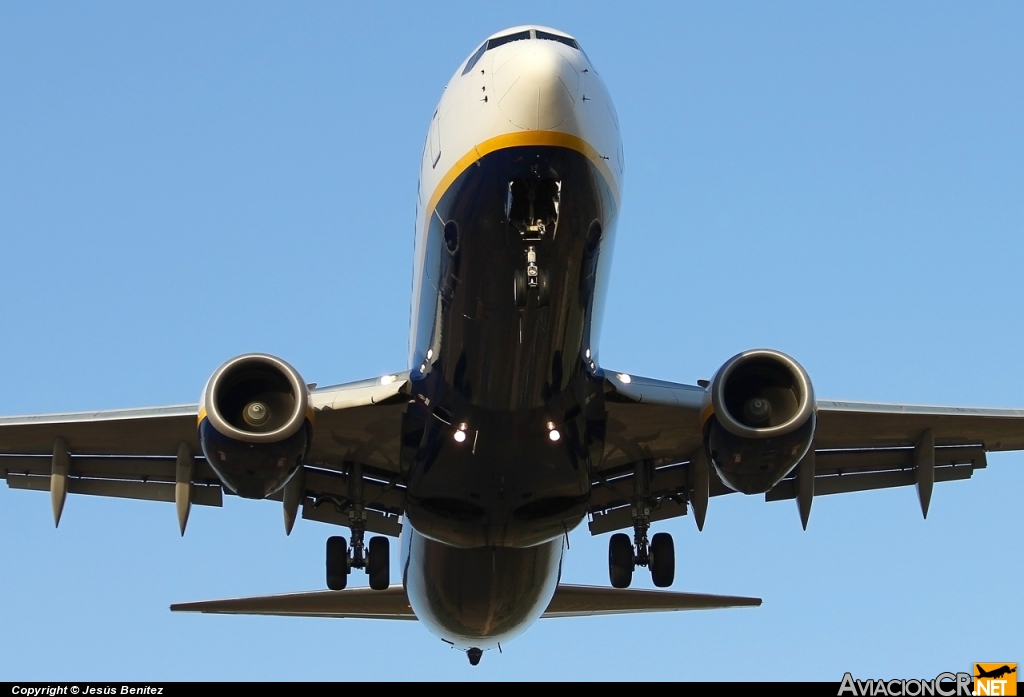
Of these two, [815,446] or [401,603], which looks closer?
[815,446]

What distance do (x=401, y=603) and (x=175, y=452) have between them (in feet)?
16.8

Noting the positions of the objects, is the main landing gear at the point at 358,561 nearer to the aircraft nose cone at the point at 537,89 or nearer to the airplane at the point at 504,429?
the airplane at the point at 504,429

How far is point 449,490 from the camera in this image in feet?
53.5

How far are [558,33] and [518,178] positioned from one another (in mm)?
2004

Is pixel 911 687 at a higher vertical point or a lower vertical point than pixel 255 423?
lower

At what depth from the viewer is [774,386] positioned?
15359 mm

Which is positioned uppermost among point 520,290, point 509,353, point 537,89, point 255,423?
point 537,89

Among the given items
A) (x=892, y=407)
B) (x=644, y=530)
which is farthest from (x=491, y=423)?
(x=892, y=407)

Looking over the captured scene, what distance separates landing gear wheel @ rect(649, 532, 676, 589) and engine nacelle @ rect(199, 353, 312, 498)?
6.18m

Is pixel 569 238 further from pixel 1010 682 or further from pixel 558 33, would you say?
pixel 1010 682

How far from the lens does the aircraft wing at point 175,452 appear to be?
1645cm

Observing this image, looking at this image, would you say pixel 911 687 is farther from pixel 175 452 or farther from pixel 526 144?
pixel 175 452

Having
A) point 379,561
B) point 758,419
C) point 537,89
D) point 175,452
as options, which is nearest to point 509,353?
point 537,89

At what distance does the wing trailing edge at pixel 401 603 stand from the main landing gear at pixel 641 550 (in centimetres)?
147
